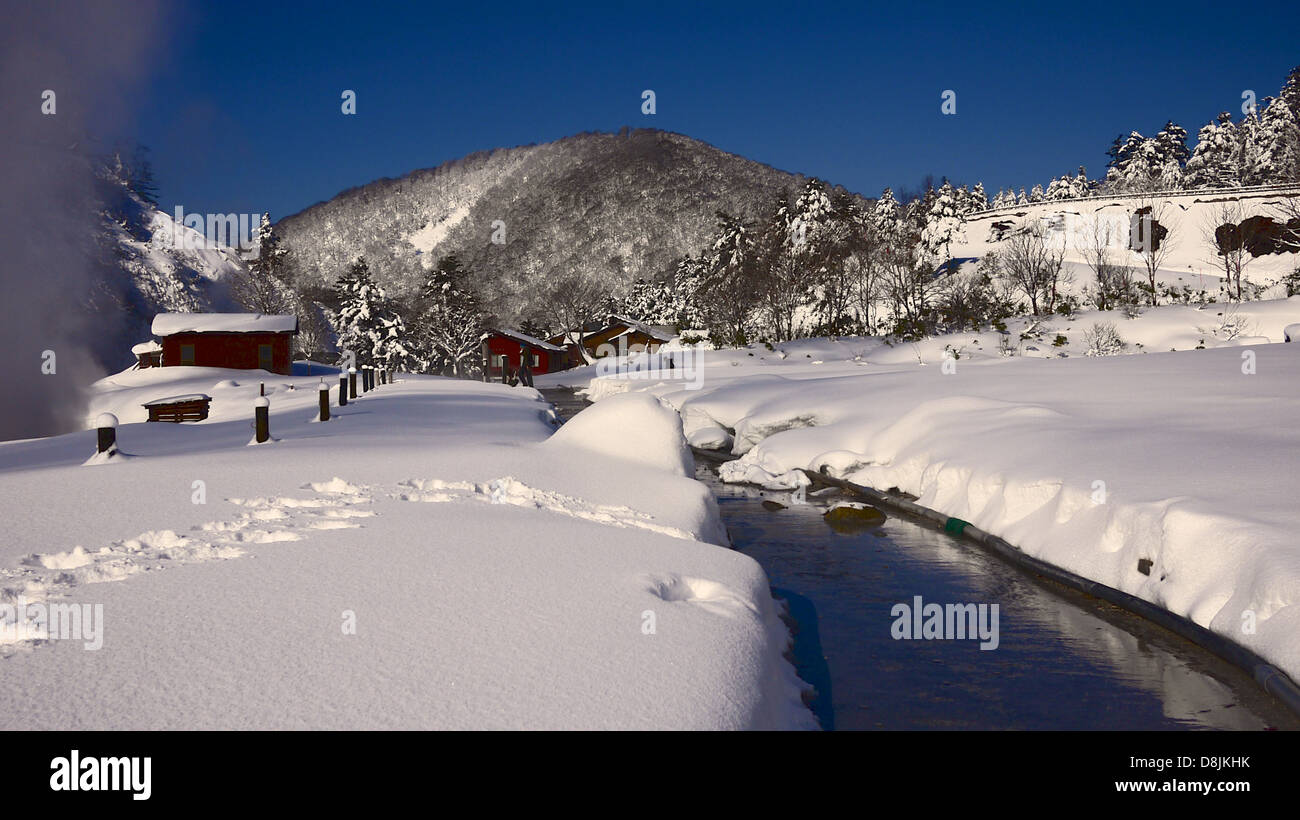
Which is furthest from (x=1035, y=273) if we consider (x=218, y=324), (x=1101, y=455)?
(x=218, y=324)

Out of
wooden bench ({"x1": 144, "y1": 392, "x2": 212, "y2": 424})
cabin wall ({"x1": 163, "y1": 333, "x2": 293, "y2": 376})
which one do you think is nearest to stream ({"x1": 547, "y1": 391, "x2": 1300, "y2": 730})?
wooden bench ({"x1": 144, "y1": 392, "x2": 212, "y2": 424})

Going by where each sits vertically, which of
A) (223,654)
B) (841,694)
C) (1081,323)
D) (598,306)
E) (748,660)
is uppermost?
(598,306)

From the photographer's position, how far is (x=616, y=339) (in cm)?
8838

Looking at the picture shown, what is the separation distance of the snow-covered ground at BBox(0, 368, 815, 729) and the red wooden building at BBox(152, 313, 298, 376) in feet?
143

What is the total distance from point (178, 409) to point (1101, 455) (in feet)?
73.8

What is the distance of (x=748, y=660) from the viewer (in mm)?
5715

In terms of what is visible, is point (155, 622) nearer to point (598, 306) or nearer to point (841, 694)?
point (841, 694)

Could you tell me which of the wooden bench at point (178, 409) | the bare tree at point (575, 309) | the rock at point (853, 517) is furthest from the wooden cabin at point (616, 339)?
the rock at point (853, 517)

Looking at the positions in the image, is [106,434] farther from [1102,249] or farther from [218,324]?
[1102,249]

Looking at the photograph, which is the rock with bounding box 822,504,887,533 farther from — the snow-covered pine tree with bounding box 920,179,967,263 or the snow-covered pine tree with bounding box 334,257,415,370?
the snow-covered pine tree with bounding box 920,179,967,263

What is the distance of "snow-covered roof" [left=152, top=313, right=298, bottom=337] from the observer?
50266 mm
